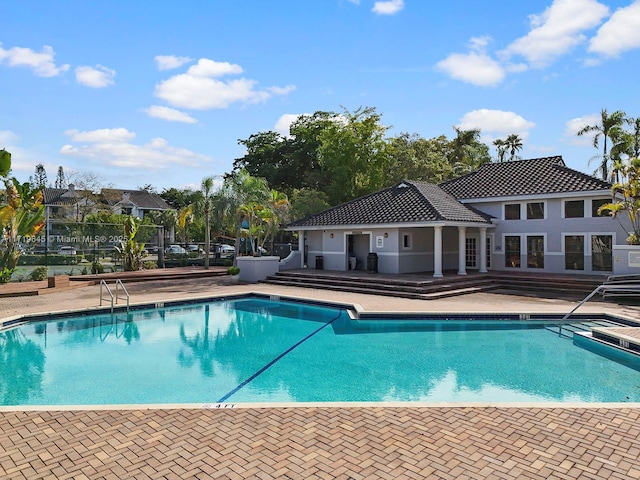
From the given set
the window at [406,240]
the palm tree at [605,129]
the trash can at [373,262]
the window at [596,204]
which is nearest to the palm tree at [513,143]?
the palm tree at [605,129]

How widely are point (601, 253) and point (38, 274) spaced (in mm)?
24953

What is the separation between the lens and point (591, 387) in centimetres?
746

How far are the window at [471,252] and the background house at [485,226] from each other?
5 centimetres

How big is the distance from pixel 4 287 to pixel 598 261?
2469cm

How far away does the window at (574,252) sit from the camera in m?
19.9

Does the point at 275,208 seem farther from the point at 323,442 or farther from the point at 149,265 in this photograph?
the point at 323,442

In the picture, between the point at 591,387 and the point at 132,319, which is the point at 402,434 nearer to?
the point at 591,387

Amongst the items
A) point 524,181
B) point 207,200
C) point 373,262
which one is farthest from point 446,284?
point 207,200

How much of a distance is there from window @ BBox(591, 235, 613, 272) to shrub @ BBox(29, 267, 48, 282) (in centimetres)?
2451

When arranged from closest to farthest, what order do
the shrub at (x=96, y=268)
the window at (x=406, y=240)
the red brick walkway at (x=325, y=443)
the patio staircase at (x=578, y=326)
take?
the red brick walkway at (x=325, y=443) → the patio staircase at (x=578, y=326) → the window at (x=406, y=240) → the shrub at (x=96, y=268)

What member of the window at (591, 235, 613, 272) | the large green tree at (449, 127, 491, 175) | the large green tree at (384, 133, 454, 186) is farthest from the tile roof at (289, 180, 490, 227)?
the large green tree at (449, 127, 491, 175)

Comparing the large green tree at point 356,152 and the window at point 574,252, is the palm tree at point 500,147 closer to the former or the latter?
the large green tree at point 356,152

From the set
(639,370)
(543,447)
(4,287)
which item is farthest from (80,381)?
(4,287)

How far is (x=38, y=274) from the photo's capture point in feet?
63.5
